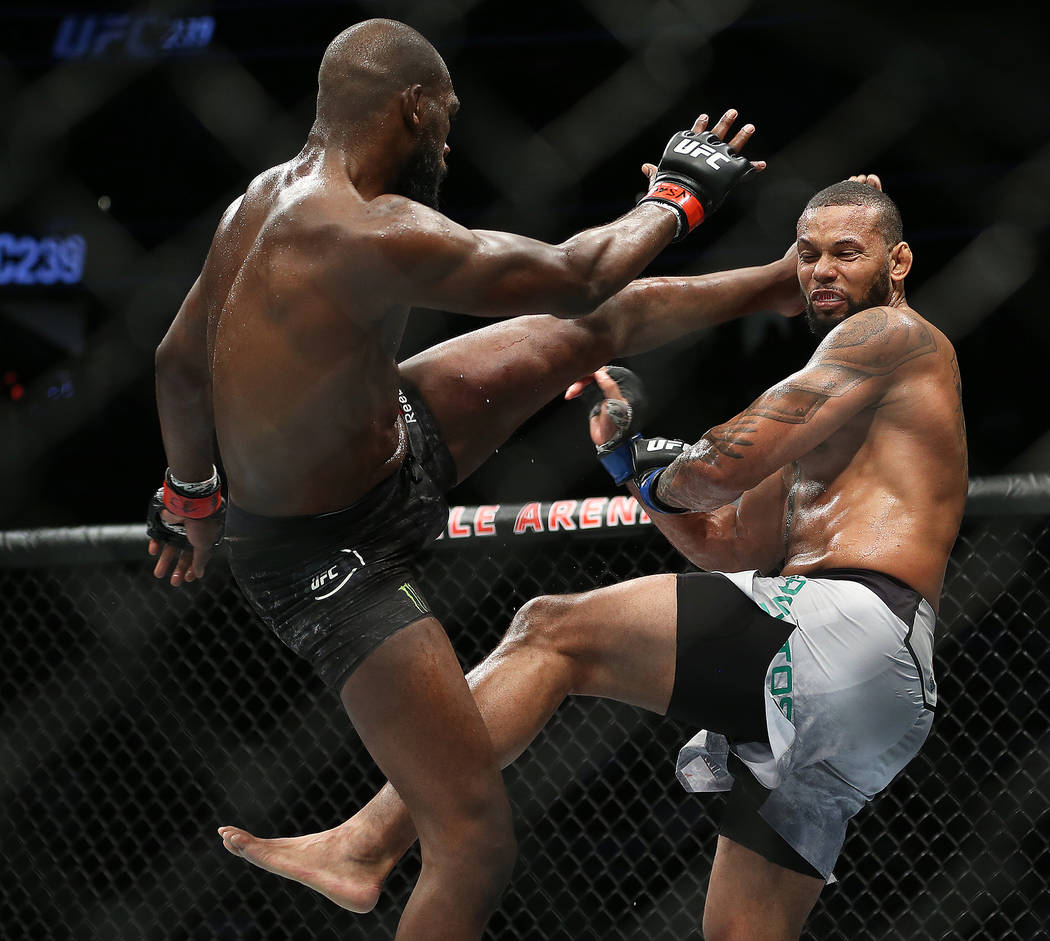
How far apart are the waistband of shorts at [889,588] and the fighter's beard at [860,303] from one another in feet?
1.37

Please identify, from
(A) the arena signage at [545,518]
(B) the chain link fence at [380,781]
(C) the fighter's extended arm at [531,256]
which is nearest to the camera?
(C) the fighter's extended arm at [531,256]

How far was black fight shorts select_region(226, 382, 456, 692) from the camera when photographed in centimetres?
179

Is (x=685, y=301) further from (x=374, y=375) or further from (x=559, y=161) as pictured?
(x=559, y=161)

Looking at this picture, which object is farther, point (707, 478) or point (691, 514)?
point (691, 514)

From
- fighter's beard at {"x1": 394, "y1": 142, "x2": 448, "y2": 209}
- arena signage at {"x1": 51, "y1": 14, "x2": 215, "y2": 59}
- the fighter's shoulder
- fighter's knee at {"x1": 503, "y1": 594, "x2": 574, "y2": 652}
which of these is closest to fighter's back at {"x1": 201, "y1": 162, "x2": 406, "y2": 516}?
fighter's beard at {"x1": 394, "y1": 142, "x2": 448, "y2": 209}

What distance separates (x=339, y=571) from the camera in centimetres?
181

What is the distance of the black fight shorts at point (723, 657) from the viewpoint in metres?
1.90

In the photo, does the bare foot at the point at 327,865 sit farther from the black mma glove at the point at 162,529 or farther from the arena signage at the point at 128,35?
the arena signage at the point at 128,35

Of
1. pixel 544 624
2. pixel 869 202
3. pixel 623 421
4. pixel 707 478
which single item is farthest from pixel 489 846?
pixel 869 202

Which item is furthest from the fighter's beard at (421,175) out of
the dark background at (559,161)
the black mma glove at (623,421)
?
the dark background at (559,161)

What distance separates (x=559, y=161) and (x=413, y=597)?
312 centimetres

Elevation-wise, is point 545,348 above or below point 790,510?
above

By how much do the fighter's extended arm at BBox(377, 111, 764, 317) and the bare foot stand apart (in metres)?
0.85

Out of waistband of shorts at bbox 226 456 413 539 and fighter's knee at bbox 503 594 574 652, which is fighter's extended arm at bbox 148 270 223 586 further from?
fighter's knee at bbox 503 594 574 652
